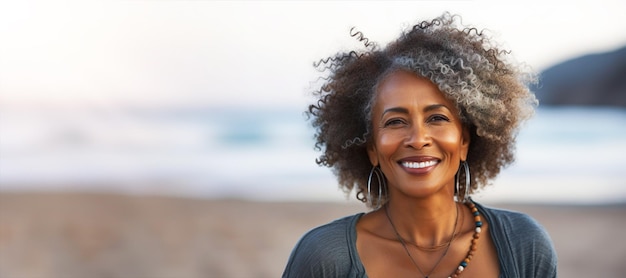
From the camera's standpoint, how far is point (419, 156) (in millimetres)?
3424

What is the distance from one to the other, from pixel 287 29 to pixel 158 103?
7.12ft

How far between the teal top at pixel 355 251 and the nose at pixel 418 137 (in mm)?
388

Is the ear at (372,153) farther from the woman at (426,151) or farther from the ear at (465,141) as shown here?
the ear at (465,141)

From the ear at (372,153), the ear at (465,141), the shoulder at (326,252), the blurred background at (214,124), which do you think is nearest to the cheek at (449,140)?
the ear at (465,141)

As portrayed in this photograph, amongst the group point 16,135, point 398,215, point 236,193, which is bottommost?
point 398,215

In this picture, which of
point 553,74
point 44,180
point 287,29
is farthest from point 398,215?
point 553,74

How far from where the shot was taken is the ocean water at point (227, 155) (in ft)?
32.8

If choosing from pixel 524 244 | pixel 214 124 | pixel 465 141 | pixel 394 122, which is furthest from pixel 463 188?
pixel 214 124

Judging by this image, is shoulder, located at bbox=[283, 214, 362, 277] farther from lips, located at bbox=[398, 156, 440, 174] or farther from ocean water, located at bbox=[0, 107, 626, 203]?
ocean water, located at bbox=[0, 107, 626, 203]

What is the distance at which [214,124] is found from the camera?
43.6 feet

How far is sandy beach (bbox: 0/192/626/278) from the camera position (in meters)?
7.36

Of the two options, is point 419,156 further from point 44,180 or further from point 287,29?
point 287,29

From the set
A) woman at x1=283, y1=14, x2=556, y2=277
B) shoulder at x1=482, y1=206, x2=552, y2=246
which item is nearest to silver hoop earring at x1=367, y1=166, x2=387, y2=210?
woman at x1=283, y1=14, x2=556, y2=277

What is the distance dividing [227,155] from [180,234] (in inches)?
155
